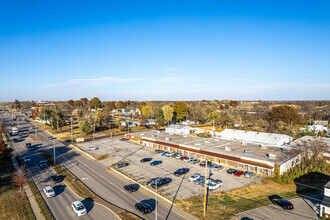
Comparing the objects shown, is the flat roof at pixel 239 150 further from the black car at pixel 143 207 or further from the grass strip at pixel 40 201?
the grass strip at pixel 40 201

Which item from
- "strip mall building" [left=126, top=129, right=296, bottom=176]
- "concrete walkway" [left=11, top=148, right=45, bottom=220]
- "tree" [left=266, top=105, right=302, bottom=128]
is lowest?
"concrete walkway" [left=11, top=148, right=45, bottom=220]

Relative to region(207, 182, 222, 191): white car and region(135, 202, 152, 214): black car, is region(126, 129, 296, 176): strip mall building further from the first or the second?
region(135, 202, 152, 214): black car

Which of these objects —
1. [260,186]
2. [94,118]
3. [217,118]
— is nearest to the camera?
[260,186]

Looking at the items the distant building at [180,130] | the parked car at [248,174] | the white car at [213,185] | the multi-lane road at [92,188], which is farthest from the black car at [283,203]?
the distant building at [180,130]

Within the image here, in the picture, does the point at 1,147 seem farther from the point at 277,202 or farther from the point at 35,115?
the point at 35,115

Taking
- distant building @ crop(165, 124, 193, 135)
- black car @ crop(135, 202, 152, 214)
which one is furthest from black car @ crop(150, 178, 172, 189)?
distant building @ crop(165, 124, 193, 135)

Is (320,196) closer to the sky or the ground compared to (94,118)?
closer to the ground

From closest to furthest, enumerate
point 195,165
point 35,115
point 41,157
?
point 195,165, point 41,157, point 35,115

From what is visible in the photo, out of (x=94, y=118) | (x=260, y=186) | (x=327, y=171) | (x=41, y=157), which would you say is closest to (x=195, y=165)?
(x=260, y=186)
